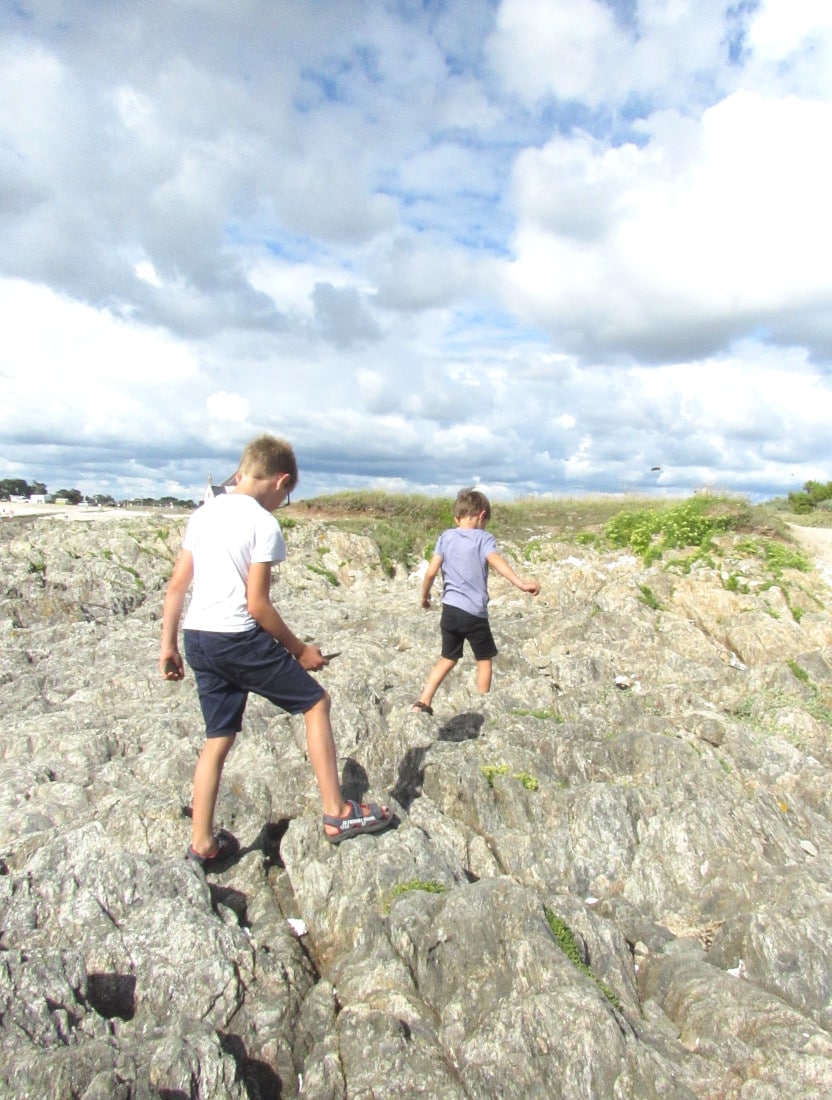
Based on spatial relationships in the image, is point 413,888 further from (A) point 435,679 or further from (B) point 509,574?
(B) point 509,574

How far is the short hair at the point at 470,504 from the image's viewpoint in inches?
333

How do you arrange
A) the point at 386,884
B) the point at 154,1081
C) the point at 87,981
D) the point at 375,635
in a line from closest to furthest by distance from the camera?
the point at 154,1081 → the point at 87,981 → the point at 386,884 → the point at 375,635

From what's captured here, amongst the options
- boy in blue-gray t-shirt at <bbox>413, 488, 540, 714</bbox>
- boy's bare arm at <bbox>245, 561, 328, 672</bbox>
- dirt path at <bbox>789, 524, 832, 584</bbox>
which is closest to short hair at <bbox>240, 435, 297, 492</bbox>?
boy's bare arm at <bbox>245, 561, 328, 672</bbox>

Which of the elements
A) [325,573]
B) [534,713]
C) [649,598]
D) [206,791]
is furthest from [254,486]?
[325,573]

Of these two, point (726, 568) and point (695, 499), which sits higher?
point (695, 499)

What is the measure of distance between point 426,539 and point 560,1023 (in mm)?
16087

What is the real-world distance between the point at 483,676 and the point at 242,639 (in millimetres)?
4029

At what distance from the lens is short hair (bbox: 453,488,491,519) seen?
846 cm

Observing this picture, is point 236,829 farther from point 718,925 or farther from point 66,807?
point 718,925

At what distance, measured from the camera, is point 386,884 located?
4.99 metres

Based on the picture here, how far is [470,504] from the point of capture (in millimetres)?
8477

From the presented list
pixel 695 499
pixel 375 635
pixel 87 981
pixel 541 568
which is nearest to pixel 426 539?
pixel 541 568

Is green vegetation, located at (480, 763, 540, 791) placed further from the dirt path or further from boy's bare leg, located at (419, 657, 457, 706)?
the dirt path

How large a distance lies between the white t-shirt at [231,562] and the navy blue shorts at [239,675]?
0.28 feet
